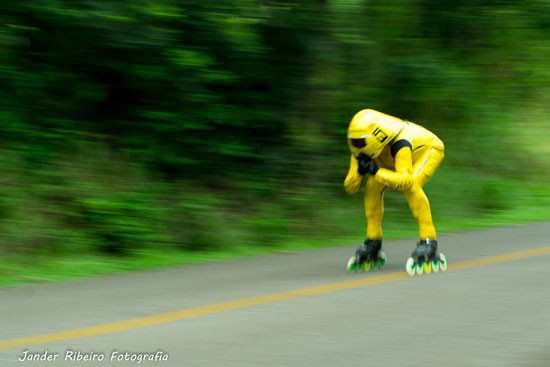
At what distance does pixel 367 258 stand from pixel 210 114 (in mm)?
3538

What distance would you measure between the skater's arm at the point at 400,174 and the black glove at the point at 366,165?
0.37 feet

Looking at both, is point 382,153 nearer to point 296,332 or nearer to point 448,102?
point 296,332

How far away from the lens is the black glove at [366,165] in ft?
30.5

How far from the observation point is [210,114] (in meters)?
12.4

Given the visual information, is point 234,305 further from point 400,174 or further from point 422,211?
point 422,211

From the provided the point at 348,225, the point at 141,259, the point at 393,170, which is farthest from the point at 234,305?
the point at 348,225

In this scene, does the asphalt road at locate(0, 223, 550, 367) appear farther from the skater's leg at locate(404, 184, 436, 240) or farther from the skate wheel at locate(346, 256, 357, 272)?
Answer: the skater's leg at locate(404, 184, 436, 240)

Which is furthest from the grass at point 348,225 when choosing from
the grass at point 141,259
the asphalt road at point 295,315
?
the asphalt road at point 295,315

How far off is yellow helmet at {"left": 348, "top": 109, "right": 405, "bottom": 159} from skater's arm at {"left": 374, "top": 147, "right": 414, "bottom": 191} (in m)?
0.17

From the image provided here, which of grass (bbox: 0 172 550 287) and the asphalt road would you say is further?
grass (bbox: 0 172 550 287)

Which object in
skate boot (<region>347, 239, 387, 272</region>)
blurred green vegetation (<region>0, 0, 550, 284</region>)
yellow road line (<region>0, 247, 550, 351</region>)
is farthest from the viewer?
blurred green vegetation (<region>0, 0, 550, 284</region>)

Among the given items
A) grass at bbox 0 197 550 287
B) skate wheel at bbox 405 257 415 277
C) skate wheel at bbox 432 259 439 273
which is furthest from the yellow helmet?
grass at bbox 0 197 550 287

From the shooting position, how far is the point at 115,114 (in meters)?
12.7

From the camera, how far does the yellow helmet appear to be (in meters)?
9.16
